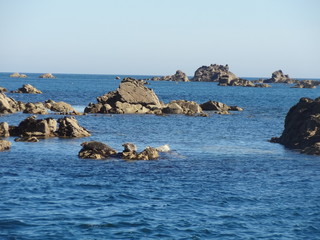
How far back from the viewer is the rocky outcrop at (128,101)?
349 feet

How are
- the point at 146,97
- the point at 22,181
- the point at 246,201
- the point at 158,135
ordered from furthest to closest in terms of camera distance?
1. the point at 146,97
2. the point at 158,135
3. the point at 22,181
4. the point at 246,201

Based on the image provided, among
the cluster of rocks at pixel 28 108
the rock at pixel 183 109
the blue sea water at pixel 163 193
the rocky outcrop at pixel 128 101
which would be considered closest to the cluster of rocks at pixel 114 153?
the blue sea water at pixel 163 193

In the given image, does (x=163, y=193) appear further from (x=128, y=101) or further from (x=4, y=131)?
(x=128, y=101)

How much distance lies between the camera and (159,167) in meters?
46.6

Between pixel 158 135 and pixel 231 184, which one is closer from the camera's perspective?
pixel 231 184

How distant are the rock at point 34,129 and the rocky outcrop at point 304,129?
28.4 m

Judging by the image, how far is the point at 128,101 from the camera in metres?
110

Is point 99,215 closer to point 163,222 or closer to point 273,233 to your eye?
point 163,222

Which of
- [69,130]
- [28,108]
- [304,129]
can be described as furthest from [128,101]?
[304,129]

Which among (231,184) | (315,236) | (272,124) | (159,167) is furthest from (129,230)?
(272,124)

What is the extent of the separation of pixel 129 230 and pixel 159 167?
18476 mm

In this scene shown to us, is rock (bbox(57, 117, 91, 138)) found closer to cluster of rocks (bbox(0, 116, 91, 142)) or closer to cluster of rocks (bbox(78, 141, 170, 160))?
cluster of rocks (bbox(0, 116, 91, 142))

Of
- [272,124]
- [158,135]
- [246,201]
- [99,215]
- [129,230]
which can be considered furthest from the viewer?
[272,124]

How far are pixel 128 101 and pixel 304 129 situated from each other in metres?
53.6
